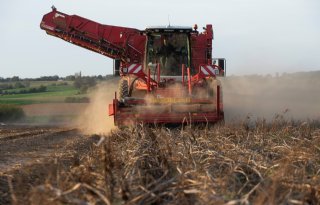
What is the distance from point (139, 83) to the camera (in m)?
14.5

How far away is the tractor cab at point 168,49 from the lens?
1480cm

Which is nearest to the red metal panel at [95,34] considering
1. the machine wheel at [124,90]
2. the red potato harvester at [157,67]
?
the red potato harvester at [157,67]

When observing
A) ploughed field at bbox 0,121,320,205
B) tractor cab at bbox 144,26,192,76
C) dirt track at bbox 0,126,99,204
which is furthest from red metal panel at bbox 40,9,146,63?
ploughed field at bbox 0,121,320,205

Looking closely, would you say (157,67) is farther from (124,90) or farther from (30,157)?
(30,157)

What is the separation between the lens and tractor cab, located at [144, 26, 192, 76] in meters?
14.8

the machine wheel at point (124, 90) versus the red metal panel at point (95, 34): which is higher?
the red metal panel at point (95, 34)

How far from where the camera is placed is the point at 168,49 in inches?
587

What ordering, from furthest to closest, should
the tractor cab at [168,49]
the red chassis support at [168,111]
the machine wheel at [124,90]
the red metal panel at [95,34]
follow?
1. the red metal panel at [95,34]
2. the tractor cab at [168,49]
3. the machine wheel at [124,90]
4. the red chassis support at [168,111]

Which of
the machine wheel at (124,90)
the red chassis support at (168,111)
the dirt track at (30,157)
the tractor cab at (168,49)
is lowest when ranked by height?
the dirt track at (30,157)

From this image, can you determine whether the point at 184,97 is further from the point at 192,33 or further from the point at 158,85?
the point at 192,33

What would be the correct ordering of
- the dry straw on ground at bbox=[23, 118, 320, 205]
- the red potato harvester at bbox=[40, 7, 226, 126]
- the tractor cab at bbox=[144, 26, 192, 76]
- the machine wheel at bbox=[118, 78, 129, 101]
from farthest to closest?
the tractor cab at bbox=[144, 26, 192, 76] < the machine wheel at bbox=[118, 78, 129, 101] < the red potato harvester at bbox=[40, 7, 226, 126] < the dry straw on ground at bbox=[23, 118, 320, 205]

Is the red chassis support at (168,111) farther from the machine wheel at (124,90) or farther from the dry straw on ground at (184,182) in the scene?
the dry straw on ground at (184,182)

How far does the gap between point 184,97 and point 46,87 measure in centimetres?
4063

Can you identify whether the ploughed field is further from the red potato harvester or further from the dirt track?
the red potato harvester
